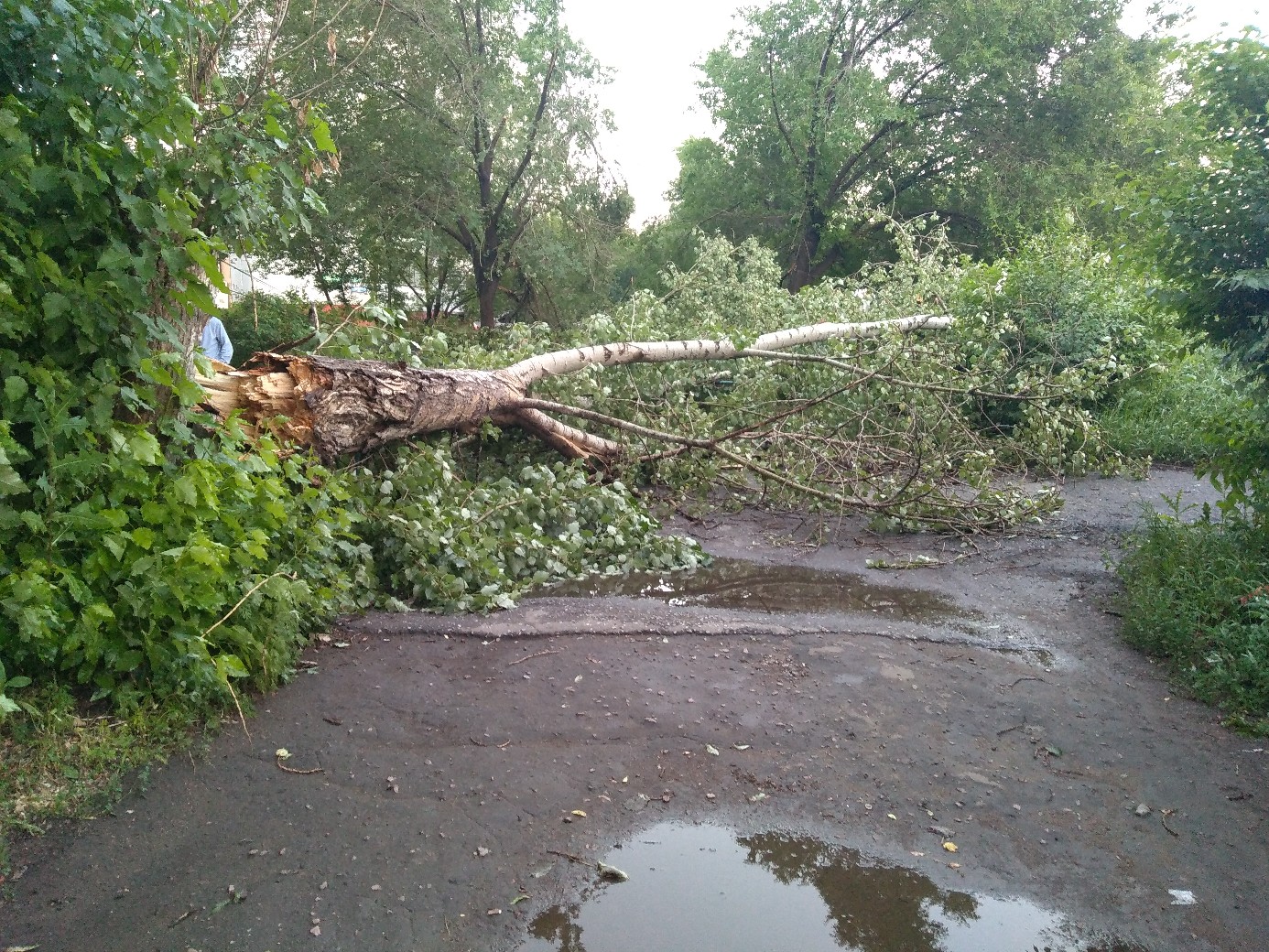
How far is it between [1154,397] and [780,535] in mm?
6664

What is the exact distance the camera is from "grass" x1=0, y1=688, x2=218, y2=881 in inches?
106

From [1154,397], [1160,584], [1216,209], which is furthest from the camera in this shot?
[1154,397]

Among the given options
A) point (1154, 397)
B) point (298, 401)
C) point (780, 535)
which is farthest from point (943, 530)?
point (1154, 397)

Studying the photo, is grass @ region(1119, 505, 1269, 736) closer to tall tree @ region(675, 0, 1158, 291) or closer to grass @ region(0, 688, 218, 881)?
grass @ region(0, 688, 218, 881)

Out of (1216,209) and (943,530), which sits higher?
(1216,209)

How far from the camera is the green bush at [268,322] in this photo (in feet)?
44.7

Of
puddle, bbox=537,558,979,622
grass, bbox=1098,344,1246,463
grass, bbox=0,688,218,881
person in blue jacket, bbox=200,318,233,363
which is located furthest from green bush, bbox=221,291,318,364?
grass, bbox=1098,344,1246,463

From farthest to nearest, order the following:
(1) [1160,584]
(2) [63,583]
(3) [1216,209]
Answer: (1) [1160,584]
(3) [1216,209]
(2) [63,583]

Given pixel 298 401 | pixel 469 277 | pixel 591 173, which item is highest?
pixel 591 173

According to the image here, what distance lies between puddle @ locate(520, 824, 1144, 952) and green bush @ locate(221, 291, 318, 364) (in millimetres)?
12452

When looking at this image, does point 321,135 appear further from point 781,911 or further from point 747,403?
point 747,403

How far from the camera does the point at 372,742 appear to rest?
3318 millimetres

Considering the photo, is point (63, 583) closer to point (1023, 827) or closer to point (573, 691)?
point (573, 691)

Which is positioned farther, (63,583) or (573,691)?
(573,691)
